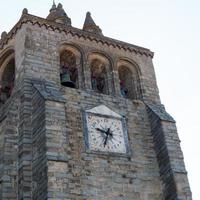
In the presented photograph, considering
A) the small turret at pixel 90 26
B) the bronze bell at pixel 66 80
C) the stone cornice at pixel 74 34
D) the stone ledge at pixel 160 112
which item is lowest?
the stone ledge at pixel 160 112

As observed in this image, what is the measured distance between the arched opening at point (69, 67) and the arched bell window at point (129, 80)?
6.07 feet

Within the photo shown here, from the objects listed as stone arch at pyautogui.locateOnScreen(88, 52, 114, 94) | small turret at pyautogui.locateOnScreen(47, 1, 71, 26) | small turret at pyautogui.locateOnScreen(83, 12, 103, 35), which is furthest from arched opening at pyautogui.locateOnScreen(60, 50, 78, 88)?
small turret at pyautogui.locateOnScreen(83, 12, 103, 35)

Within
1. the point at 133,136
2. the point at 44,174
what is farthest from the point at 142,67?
the point at 44,174

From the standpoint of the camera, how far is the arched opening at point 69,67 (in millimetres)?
16391

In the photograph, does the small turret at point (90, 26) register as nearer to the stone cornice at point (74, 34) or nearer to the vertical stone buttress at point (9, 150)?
the stone cornice at point (74, 34)

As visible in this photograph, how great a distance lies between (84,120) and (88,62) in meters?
3.04

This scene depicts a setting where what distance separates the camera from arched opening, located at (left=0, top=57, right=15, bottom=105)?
17.2 metres

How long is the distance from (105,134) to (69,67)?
349cm

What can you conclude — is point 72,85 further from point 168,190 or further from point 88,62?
point 168,190

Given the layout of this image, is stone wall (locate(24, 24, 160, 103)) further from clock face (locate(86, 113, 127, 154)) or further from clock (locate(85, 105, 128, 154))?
clock face (locate(86, 113, 127, 154))

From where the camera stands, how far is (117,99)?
16.5 meters

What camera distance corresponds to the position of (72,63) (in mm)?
17469

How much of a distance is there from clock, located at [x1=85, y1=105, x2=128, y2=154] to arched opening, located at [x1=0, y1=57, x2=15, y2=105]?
140 inches

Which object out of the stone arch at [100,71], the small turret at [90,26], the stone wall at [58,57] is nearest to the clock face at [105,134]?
the stone wall at [58,57]
